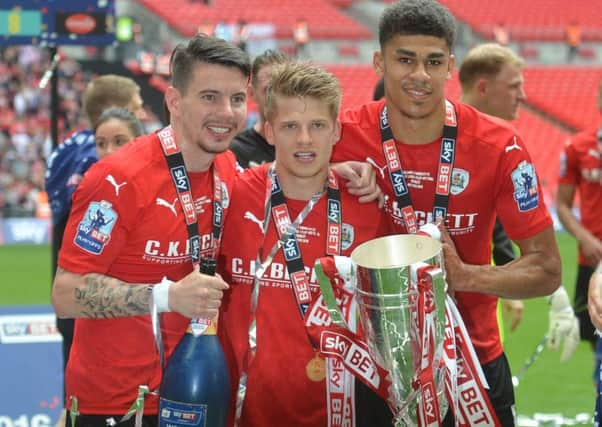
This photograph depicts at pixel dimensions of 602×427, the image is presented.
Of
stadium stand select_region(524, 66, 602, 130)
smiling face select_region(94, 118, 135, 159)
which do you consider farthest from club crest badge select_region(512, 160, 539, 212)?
stadium stand select_region(524, 66, 602, 130)

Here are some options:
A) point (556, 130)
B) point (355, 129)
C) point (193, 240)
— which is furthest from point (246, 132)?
point (556, 130)

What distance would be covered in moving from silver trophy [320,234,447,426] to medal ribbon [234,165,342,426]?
0.31m

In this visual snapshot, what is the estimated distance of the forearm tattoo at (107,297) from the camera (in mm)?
3273

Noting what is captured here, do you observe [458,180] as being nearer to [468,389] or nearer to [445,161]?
[445,161]

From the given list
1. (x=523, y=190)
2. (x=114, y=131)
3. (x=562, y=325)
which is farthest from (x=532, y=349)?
(x=523, y=190)

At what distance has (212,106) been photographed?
3.44 metres

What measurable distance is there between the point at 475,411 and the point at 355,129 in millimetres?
1107

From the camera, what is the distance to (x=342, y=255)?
11.1ft

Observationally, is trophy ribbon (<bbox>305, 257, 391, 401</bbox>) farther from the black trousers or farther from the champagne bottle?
the black trousers

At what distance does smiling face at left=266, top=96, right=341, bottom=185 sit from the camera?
11.1 ft

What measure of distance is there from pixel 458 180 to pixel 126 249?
3.76ft

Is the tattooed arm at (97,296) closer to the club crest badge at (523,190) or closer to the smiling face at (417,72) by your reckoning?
the smiling face at (417,72)

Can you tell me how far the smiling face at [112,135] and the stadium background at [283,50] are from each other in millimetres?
4162

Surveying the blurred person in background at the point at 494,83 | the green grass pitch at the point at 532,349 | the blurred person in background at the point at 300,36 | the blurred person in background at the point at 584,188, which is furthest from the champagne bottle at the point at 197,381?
the blurred person in background at the point at 300,36
